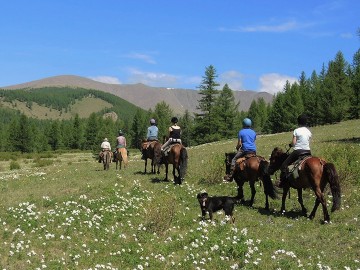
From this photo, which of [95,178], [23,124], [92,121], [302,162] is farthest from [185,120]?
[302,162]

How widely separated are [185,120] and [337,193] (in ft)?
356

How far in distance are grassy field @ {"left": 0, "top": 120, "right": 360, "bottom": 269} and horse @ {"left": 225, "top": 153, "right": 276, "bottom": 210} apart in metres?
0.73

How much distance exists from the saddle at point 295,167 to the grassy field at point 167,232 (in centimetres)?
159

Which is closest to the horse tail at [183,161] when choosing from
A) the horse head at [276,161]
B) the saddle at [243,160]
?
the saddle at [243,160]

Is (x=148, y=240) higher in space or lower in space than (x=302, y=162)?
lower

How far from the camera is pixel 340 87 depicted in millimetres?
79438

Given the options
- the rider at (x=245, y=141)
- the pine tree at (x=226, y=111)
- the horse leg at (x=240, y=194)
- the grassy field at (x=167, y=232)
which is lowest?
the grassy field at (x=167, y=232)

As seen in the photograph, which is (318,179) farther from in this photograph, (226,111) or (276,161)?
(226,111)

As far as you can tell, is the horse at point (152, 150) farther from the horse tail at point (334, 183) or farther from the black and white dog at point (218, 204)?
the horse tail at point (334, 183)

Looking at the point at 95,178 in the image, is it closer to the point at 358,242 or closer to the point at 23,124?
the point at 358,242

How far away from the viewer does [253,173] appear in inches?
630

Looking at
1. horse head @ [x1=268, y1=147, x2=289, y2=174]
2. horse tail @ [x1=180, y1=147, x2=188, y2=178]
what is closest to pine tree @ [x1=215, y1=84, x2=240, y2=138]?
horse tail @ [x1=180, y1=147, x2=188, y2=178]

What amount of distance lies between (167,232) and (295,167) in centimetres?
527

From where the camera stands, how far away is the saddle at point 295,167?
14078 mm
